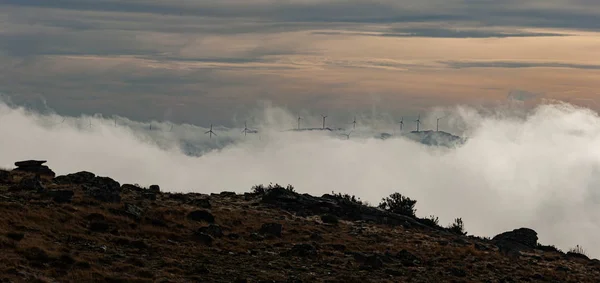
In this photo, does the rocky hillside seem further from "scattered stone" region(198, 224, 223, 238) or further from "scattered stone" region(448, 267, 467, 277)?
"scattered stone" region(448, 267, 467, 277)

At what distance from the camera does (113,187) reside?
5719cm

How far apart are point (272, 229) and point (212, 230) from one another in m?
4.58

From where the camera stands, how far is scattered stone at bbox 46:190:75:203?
47781mm

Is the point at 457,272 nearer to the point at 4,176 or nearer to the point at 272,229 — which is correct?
the point at 272,229

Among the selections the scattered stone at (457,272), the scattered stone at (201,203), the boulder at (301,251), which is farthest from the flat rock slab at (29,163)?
the scattered stone at (457,272)

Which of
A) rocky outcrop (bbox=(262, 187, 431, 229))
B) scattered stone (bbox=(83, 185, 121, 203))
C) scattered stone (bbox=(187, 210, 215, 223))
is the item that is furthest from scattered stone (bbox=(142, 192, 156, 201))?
rocky outcrop (bbox=(262, 187, 431, 229))

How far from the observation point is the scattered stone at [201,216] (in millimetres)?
50459

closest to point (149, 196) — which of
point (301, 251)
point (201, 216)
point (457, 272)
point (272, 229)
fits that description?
point (201, 216)

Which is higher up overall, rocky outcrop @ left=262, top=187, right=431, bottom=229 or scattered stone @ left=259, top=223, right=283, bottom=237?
rocky outcrop @ left=262, top=187, right=431, bottom=229

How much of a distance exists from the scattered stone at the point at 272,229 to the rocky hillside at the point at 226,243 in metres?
0.07

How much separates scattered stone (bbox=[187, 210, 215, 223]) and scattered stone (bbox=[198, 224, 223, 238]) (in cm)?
378

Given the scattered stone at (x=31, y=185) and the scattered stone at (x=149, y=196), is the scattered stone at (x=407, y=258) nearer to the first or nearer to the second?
the scattered stone at (x=149, y=196)

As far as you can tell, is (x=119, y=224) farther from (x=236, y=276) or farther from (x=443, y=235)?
(x=443, y=235)

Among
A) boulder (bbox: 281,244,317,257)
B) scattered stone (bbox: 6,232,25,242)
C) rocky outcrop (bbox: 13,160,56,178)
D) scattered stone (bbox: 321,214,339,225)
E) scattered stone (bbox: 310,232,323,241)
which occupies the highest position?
rocky outcrop (bbox: 13,160,56,178)
